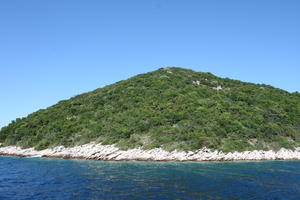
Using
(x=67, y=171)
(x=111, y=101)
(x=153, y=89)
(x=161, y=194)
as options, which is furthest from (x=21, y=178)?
(x=153, y=89)

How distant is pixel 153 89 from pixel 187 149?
99.4 feet

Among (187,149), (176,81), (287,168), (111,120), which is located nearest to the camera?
(287,168)

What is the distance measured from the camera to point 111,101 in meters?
67.1

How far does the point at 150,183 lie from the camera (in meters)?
24.5

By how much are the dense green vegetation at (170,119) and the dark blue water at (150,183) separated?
1433 cm

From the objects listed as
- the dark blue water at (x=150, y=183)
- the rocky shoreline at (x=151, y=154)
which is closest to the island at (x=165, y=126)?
the rocky shoreline at (x=151, y=154)

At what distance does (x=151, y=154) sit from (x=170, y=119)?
1297 centimetres

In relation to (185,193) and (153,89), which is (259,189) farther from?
(153,89)

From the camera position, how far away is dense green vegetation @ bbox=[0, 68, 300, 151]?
4778cm

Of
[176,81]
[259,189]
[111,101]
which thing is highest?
[176,81]

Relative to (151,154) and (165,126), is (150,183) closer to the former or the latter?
(151,154)

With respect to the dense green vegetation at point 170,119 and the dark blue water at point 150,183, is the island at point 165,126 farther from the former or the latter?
the dark blue water at point 150,183

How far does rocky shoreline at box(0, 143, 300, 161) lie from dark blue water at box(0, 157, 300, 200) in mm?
8954

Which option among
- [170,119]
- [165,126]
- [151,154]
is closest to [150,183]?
[151,154]
